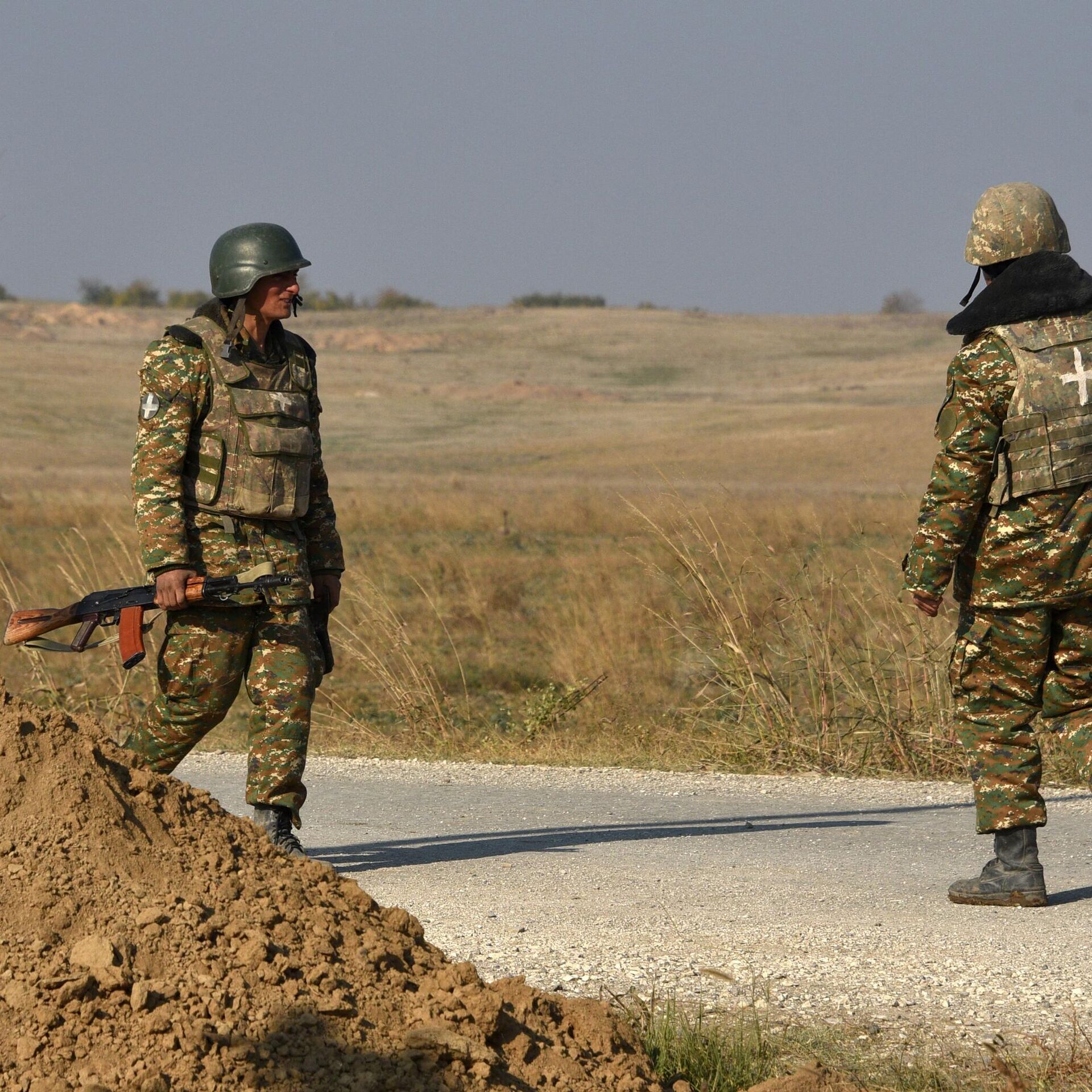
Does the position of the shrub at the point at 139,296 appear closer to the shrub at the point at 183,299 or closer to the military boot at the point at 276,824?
the shrub at the point at 183,299

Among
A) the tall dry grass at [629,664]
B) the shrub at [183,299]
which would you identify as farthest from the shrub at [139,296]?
the tall dry grass at [629,664]

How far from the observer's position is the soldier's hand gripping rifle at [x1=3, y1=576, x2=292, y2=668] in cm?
523

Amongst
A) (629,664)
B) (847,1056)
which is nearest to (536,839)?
(847,1056)

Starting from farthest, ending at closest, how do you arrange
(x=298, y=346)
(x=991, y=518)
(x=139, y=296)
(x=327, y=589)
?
(x=139, y=296) → (x=327, y=589) → (x=298, y=346) → (x=991, y=518)

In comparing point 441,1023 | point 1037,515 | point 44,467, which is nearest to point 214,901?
point 441,1023

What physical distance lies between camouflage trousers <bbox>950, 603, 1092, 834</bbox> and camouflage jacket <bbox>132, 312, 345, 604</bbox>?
2.28m

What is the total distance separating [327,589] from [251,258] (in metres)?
1.21

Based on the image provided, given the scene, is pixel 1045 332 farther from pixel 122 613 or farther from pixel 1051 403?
pixel 122 613

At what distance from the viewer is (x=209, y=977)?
3.38m

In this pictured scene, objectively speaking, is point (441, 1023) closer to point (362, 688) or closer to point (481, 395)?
point (362, 688)

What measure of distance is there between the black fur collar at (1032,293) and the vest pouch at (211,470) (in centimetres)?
245

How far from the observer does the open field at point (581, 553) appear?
27.1 feet

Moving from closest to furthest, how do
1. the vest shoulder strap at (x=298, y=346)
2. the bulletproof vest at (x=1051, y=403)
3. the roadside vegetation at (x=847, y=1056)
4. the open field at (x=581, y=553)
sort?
the roadside vegetation at (x=847, y=1056)
the bulletproof vest at (x=1051, y=403)
the vest shoulder strap at (x=298, y=346)
the open field at (x=581, y=553)

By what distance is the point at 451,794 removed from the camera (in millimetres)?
7379
